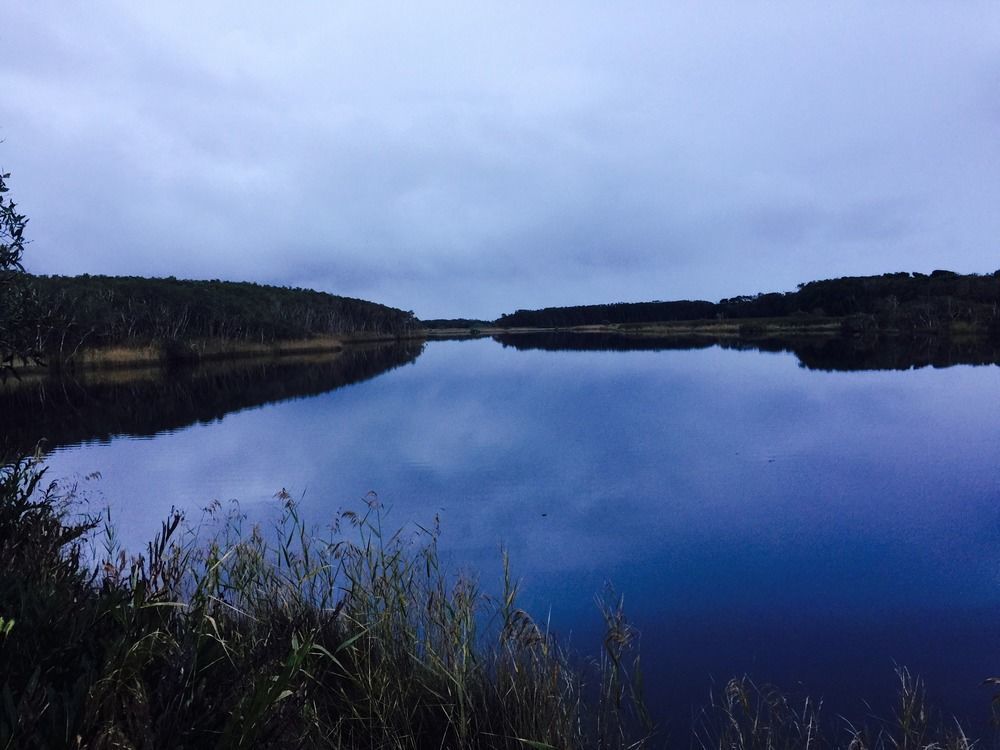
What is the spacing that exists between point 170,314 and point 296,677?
190 ft

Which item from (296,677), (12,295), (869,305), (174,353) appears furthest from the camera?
(869,305)

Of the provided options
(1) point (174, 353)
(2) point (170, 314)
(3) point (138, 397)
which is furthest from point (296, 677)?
(2) point (170, 314)

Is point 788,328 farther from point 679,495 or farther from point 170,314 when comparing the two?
point 679,495

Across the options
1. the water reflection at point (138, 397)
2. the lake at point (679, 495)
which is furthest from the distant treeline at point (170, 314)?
the lake at point (679, 495)

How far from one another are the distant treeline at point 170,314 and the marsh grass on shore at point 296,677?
80.9 feet

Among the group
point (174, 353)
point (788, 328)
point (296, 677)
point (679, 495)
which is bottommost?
point (679, 495)

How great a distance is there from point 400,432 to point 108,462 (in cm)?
668

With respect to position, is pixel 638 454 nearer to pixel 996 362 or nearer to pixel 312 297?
pixel 996 362

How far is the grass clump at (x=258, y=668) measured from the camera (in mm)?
2029

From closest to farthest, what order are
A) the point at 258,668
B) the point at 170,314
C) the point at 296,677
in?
the point at 258,668
the point at 296,677
the point at 170,314

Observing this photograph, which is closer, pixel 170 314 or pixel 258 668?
pixel 258 668

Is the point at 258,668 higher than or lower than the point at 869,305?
lower

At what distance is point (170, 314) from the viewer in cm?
5388

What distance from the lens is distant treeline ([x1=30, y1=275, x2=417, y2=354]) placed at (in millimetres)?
40438
